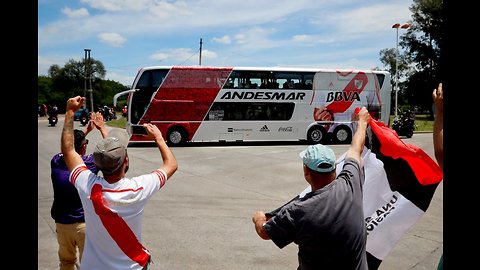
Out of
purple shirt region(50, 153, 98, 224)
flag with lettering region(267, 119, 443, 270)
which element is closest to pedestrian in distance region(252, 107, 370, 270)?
flag with lettering region(267, 119, 443, 270)

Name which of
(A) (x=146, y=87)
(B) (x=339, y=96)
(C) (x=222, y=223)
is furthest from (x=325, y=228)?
(B) (x=339, y=96)

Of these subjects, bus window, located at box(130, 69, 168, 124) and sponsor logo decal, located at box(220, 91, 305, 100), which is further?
sponsor logo decal, located at box(220, 91, 305, 100)

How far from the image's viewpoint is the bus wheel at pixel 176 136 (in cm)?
1855

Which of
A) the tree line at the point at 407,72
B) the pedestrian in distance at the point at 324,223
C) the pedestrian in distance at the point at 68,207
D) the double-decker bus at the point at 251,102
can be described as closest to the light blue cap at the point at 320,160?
the pedestrian in distance at the point at 324,223

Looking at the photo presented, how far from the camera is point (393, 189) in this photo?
3285mm

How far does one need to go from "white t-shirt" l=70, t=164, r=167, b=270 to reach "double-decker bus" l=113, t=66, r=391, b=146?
1595cm

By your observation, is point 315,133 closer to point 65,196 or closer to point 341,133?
point 341,133

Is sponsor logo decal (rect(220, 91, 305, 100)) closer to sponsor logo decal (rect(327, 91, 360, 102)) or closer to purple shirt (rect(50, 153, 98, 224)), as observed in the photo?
sponsor logo decal (rect(327, 91, 360, 102))

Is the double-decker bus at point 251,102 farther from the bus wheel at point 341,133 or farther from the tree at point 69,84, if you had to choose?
the tree at point 69,84

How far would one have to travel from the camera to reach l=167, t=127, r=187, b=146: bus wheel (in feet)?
60.8

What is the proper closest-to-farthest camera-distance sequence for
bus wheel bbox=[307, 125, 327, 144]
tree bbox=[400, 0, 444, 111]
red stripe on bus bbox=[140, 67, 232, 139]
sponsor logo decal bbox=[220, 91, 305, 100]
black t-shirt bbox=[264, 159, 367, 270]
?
black t-shirt bbox=[264, 159, 367, 270], red stripe on bus bbox=[140, 67, 232, 139], sponsor logo decal bbox=[220, 91, 305, 100], bus wheel bbox=[307, 125, 327, 144], tree bbox=[400, 0, 444, 111]

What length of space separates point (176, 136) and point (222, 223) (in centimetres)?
1255
